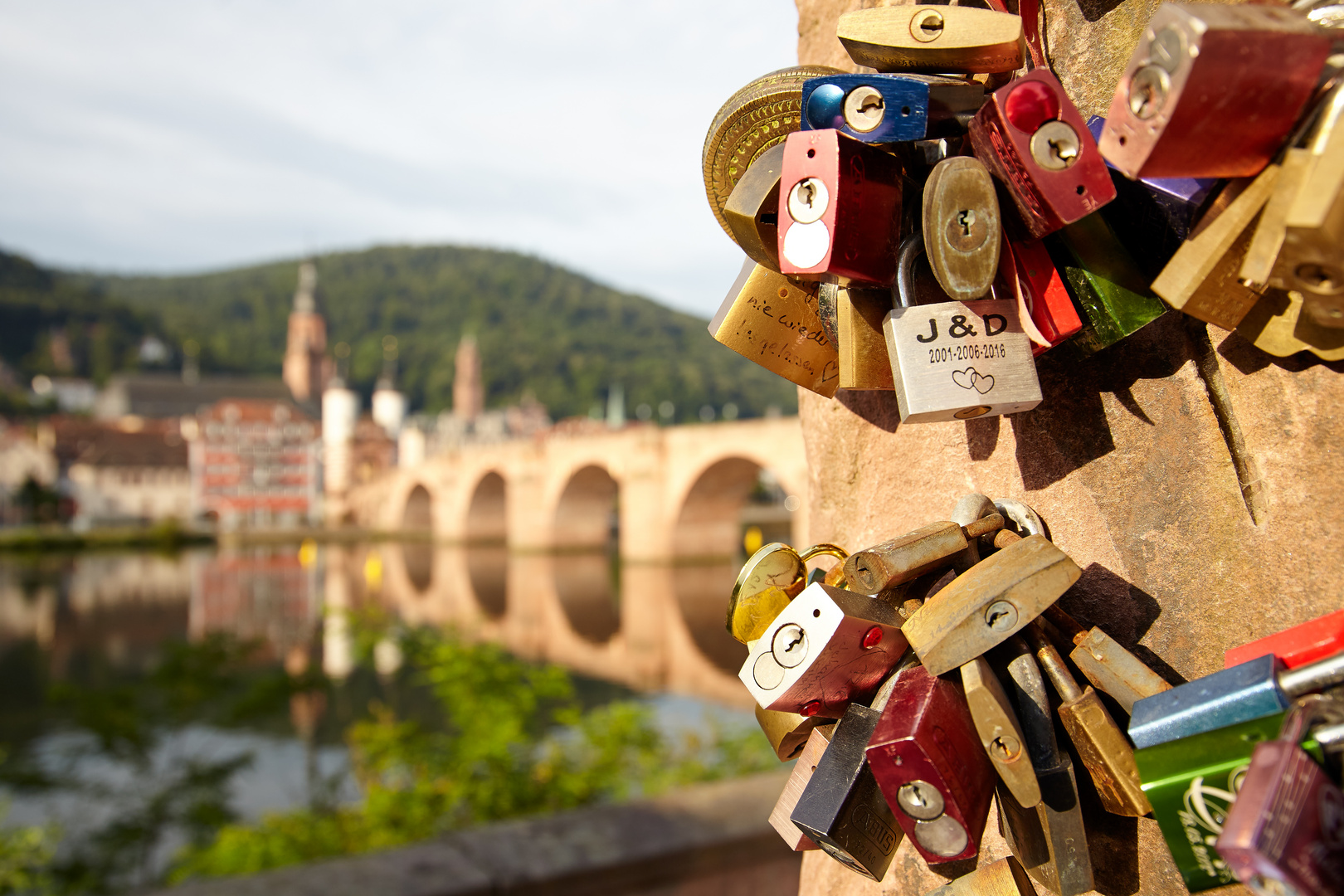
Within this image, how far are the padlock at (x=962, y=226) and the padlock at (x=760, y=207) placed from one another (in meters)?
0.14

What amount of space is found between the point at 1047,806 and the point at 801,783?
24 cm

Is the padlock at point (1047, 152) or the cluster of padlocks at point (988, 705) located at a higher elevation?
the padlock at point (1047, 152)

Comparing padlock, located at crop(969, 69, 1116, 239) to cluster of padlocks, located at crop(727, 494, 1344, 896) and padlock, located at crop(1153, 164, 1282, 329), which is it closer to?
padlock, located at crop(1153, 164, 1282, 329)

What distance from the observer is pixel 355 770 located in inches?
238

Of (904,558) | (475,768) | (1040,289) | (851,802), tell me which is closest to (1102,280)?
(1040,289)

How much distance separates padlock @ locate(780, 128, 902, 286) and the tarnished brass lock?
0.44 metres

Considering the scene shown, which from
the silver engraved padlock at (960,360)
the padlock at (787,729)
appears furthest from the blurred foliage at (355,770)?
the silver engraved padlock at (960,360)

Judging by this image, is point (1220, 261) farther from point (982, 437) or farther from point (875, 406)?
point (875, 406)

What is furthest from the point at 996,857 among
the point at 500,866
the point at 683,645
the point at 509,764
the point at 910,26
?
the point at 683,645

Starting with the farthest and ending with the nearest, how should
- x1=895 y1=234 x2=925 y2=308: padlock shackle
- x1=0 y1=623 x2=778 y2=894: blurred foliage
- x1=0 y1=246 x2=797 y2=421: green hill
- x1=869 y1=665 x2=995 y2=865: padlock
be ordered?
x1=0 y1=246 x2=797 y2=421: green hill, x1=0 y1=623 x2=778 y2=894: blurred foliage, x1=895 y1=234 x2=925 y2=308: padlock shackle, x1=869 y1=665 x2=995 y2=865: padlock

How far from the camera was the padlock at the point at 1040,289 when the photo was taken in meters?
0.81

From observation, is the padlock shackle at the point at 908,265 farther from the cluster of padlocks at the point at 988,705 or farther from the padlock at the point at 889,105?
the cluster of padlocks at the point at 988,705

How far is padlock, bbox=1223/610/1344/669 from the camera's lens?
667mm

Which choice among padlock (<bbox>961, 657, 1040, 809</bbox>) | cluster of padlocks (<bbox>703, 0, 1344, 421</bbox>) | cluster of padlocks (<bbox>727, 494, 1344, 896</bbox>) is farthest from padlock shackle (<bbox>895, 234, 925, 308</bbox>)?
padlock (<bbox>961, 657, 1040, 809</bbox>)
